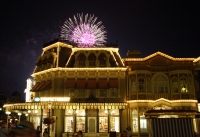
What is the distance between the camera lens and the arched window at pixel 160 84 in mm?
31094

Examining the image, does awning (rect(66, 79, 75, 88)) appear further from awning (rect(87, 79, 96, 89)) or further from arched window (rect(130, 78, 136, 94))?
arched window (rect(130, 78, 136, 94))

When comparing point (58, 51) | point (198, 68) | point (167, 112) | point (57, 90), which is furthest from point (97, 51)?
point (167, 112)

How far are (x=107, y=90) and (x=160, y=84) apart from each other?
6817 millimetres

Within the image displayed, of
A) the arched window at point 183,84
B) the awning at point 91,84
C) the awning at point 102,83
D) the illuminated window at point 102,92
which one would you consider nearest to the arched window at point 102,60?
the awning at point 102,83

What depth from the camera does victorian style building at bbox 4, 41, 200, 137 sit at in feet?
96.3

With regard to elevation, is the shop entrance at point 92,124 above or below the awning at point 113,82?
below

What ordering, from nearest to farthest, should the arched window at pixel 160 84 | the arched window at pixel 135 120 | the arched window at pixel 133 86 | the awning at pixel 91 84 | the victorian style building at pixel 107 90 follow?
1. the victorian style building at pixel 107 90
2. the arched window at pixel 135 120
3. the awning at pixel 91 84
4. the arched window at pixel 133 86
5. the arched window at pixel 160 84

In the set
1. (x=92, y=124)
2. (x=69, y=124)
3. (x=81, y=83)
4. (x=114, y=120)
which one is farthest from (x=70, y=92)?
(x=114, y=120)

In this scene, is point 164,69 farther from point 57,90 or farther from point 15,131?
point 15,131

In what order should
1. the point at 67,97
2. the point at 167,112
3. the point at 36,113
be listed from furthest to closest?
the point at 36,113
the point at 67,97
the point at 167,112

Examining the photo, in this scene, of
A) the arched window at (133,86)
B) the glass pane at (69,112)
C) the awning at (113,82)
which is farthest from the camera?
the arched window at (133,86)

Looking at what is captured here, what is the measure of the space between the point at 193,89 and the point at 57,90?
16.9 metres

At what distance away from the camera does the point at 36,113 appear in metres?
31.4

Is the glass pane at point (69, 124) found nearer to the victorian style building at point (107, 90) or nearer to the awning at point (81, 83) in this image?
the victorian style building at point (107, 90)
